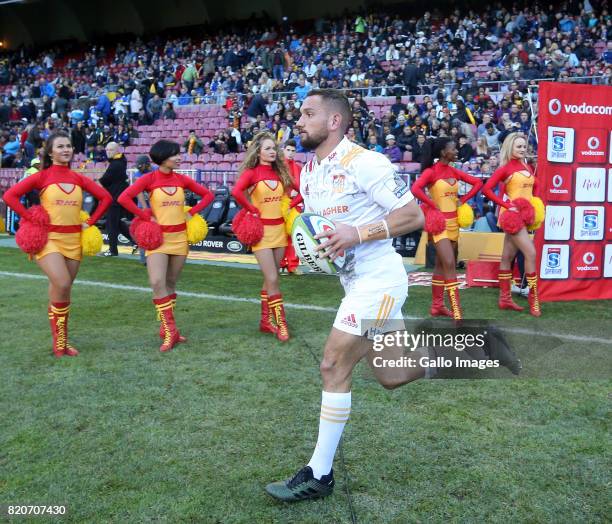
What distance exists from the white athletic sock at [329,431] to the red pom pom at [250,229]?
11.7 feet

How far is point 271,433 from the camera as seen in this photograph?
14.7ft

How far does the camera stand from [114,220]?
46.8 feet

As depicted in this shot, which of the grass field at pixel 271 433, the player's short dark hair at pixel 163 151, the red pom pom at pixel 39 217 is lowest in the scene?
the grass field at pixel 271 433

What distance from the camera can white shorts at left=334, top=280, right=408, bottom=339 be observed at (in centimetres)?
366

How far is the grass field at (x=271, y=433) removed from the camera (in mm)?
3520

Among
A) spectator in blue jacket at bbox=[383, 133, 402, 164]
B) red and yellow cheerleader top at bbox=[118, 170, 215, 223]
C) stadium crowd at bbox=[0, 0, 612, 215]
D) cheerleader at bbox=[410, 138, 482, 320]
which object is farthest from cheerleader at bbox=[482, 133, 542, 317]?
spectator in blue jacket at bbox=[383, 133, 402, 164]

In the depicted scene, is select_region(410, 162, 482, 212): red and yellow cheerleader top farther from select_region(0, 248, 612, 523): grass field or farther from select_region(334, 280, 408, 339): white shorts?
select_region(334, 280, 408, 339): white shorts

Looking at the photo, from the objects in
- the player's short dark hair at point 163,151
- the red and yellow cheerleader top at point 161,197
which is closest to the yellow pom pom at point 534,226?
the red and yellow cheerleader top at point 161,197

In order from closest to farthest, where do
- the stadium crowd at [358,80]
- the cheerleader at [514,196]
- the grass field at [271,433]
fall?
the grass field at [271,433]
the cheerleader at [514,196]
the stadium crowd at [358,80]

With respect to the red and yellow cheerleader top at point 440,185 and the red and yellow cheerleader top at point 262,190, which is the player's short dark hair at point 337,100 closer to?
the red and yellow cheerleader top at point 262,190

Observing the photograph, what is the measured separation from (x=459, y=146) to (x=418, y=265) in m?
4.38

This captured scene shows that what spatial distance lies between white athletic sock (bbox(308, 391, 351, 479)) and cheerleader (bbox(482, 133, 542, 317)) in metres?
5.17

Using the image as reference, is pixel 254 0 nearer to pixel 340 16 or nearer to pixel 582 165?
pixel 340 16

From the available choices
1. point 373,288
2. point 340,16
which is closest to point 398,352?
point 373,288
